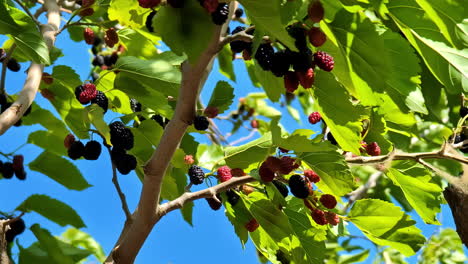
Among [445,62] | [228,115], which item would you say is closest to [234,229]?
[445,62]

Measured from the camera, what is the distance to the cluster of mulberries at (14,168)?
7.43 ft

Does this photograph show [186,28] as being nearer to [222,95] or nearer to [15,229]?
[222,95]

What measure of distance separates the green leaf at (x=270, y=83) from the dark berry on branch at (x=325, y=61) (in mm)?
92

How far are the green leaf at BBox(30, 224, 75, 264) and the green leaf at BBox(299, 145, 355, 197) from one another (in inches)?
34.2

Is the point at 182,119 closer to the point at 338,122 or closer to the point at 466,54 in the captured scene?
the point at 338,122

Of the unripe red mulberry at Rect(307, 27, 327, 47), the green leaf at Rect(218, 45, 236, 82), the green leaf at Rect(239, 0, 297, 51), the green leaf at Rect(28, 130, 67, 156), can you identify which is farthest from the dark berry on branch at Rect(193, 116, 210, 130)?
the green leaf at Rect(218, 45, 236, 82)

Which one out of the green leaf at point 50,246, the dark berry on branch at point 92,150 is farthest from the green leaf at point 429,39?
the green leaf at point 50,246

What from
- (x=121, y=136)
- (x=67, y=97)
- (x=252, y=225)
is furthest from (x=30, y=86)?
(x=252, y=225)

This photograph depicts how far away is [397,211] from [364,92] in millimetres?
542

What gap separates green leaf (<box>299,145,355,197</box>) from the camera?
139 centimetres

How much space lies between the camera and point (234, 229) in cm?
162

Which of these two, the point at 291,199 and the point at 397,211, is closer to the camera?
the point at 397,211

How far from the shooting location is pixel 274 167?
1399 millimetres

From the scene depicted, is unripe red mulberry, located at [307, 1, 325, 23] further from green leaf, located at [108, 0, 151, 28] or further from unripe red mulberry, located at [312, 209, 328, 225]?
unripe red mulberry, located at [312, 209, 328, 225]
